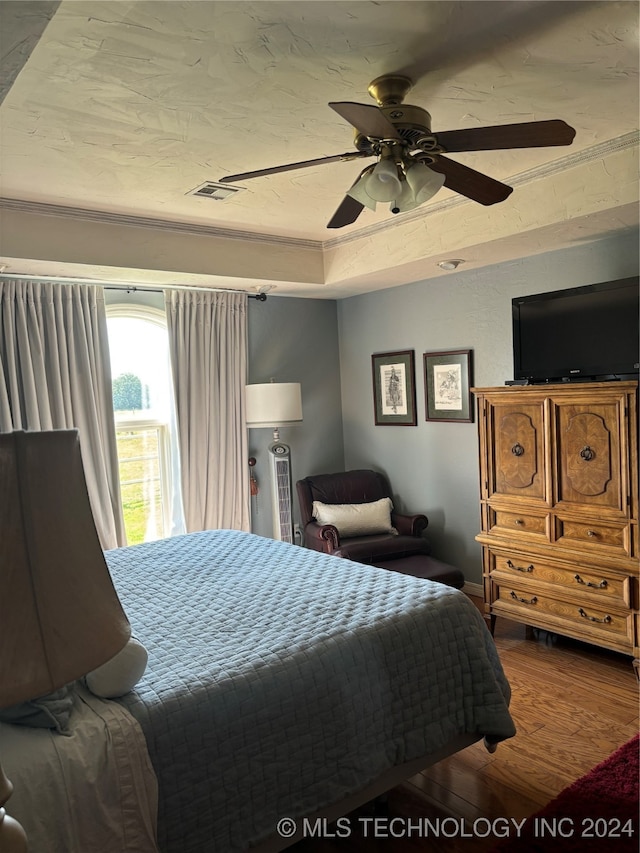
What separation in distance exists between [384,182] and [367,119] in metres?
0.28

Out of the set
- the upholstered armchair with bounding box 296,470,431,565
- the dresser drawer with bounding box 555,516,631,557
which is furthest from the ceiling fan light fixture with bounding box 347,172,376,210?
the upholstered armchair with bounding box 296,470,431,565

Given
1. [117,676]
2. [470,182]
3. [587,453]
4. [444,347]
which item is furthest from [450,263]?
[117,676]

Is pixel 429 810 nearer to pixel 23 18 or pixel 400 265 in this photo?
pixel 23 18

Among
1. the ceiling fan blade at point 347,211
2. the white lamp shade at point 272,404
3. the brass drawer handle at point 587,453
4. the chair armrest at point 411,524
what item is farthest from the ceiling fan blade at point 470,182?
the chair armrest at point 411,524

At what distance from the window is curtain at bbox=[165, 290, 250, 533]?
14 cm

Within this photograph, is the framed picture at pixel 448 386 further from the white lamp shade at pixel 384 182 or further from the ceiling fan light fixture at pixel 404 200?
the white lamp shade at pixel 384 182

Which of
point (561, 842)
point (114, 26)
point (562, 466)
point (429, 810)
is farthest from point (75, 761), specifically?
point (562, 466)

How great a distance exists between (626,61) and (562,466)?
78.5 inches

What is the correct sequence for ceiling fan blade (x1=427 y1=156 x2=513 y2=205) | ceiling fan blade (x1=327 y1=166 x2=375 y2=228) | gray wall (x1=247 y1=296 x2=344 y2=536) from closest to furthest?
ceiling fan blade (x1=427 y1=156 x2=513 y2=205), ceiling fan blade (x1=327 y1=166 x2=375 y2=228), gray wall (x1=247 y1=296 x2=344 y2=536)

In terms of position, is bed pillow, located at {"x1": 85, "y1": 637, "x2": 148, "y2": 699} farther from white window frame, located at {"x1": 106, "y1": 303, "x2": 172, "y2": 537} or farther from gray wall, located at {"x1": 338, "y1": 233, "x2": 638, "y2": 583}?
gray wall, located at {"x1": 338, "y1": 233, "x2": 638, "y2": 583}

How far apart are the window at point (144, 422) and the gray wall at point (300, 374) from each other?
0.70m

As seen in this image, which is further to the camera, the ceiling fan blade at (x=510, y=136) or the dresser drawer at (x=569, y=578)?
the dresser drawer at (x=569, y=578)

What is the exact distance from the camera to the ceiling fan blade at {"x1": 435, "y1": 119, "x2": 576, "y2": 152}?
203cm

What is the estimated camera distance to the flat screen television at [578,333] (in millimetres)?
3402
